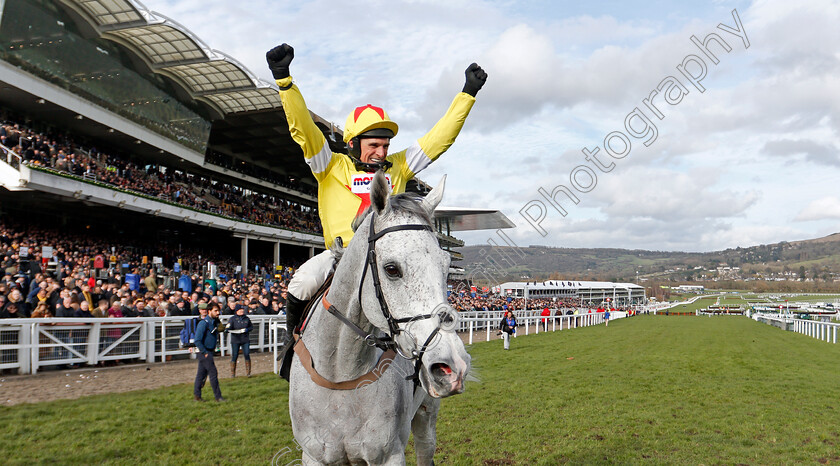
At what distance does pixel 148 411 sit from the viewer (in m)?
7.86

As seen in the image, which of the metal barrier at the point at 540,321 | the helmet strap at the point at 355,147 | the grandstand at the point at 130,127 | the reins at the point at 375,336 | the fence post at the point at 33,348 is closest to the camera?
the reins at the point at 375,336

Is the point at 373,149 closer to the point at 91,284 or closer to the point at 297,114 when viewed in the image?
the point at 297,114

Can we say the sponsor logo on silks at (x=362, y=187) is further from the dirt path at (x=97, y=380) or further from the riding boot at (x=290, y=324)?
the dirt path at (x=97, y=380)

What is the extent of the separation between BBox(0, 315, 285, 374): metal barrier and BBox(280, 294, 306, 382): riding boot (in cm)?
972

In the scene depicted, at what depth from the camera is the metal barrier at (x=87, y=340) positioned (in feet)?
33.2

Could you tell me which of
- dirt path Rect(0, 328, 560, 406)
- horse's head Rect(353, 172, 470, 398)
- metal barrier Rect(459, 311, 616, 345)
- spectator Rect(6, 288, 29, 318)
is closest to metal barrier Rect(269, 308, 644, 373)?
metal barrier Rect(459, 311, 616, 345)

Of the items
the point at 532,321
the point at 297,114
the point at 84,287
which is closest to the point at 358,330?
the point at 297,114

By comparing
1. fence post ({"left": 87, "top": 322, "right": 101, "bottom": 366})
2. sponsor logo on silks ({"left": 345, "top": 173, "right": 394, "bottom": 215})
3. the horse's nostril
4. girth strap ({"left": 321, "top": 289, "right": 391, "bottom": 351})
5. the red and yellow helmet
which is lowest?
fence post ({"left": 87, "top": 322, "right": 101, "bottom": 366})

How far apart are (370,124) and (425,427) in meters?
2.03

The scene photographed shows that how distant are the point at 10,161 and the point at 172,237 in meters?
11.4

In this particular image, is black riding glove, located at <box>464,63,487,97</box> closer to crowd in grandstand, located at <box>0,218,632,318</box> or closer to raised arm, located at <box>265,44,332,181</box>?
raised arm, located at <box>265,44,332,181</box>

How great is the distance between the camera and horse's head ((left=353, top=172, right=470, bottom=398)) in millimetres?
1760

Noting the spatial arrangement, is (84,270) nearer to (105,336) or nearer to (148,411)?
(105,336)

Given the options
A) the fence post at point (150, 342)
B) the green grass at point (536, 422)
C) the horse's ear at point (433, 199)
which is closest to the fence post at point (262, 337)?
the fence post at point (150, 342)
